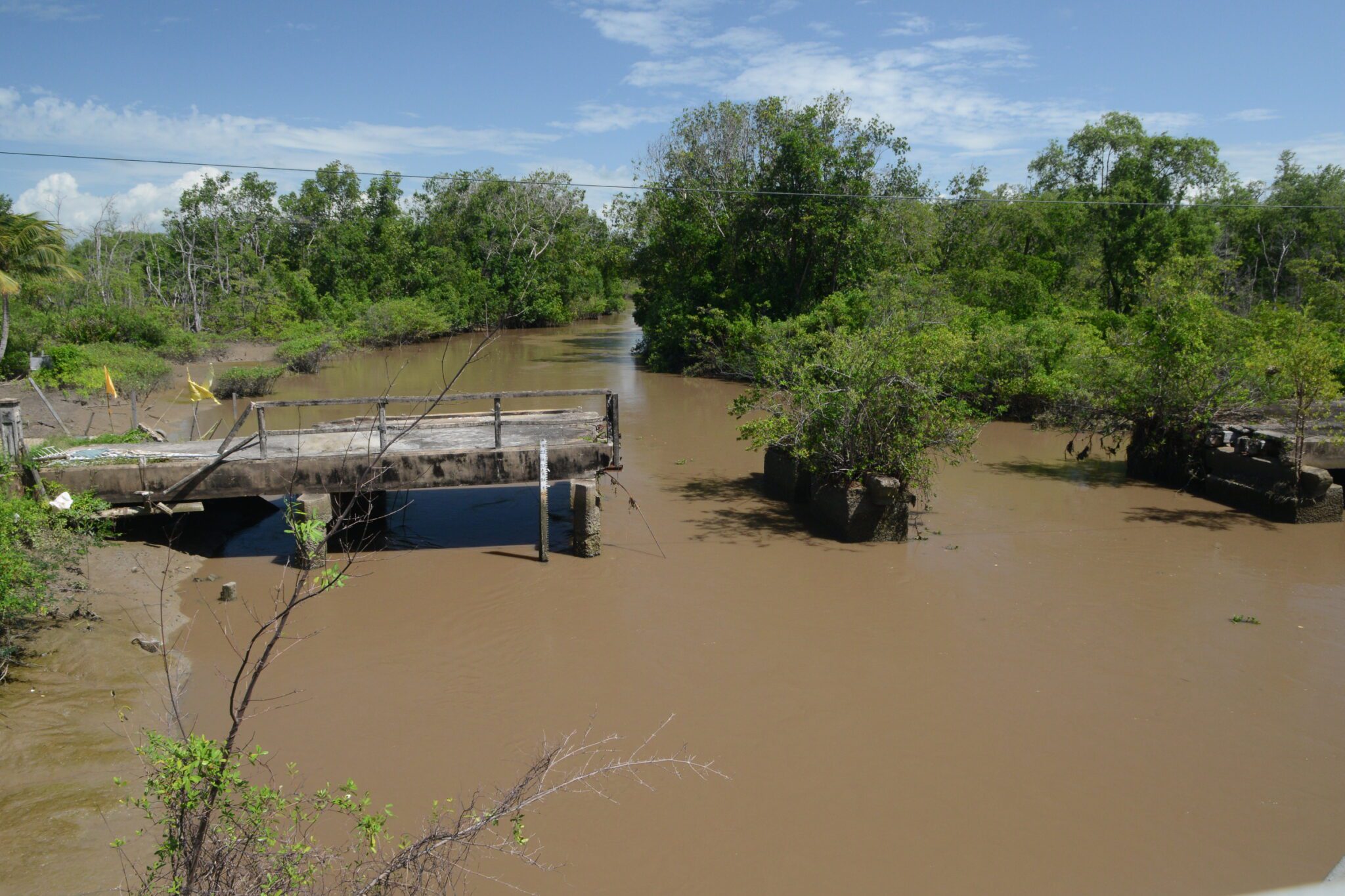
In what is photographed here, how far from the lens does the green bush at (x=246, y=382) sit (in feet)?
88.0

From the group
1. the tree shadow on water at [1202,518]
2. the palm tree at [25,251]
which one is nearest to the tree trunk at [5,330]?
the palm tree at [25,251]

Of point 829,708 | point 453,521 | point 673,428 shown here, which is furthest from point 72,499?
point 673,428

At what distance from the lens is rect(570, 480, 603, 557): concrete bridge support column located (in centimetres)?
1216

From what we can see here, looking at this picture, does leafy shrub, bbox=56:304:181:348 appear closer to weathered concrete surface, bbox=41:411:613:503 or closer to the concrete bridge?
the concrete bridge

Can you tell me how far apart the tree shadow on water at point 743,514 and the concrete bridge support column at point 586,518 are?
5.57 feet

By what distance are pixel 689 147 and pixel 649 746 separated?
2852 centimetres

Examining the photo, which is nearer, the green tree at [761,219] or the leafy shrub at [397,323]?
the green tree at [761,219]

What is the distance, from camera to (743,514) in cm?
1457

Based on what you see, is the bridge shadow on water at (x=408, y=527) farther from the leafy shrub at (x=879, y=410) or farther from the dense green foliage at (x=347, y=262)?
the dense green foliage at (x=347, y=262)

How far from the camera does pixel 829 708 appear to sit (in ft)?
27.8

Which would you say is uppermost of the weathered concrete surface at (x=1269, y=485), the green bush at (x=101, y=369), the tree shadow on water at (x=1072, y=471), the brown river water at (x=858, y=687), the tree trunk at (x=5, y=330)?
the tree trunk at (x=5, y=330)

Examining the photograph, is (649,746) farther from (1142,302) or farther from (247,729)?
(1142,302)

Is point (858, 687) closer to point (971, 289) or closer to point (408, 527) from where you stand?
point (408, 527)

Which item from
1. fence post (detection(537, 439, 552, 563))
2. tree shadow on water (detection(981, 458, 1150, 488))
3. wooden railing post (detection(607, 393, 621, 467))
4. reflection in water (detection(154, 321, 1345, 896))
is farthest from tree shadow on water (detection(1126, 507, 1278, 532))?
fence post (detection(537, 439, 552, 563))
